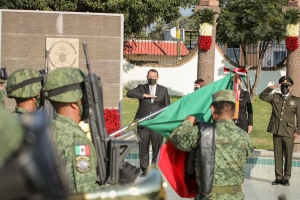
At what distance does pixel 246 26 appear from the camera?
27.4 metres

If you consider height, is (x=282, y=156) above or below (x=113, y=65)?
below

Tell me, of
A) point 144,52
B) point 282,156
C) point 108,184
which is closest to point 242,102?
point 282,156

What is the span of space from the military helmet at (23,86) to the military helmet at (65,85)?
1.22 m

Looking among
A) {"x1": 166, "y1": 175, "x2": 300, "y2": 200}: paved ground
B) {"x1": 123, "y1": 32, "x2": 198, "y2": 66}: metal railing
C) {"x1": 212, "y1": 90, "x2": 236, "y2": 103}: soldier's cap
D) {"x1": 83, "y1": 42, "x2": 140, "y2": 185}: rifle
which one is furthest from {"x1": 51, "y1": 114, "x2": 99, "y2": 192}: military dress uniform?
{"x1": 123, "y1": 32, "x2": 198, "y2": 66}: metal railing

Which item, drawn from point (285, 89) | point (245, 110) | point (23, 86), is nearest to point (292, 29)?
point (285, 89)

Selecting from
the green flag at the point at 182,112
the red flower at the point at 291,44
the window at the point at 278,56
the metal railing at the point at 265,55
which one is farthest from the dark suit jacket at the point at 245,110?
the window at the point at 278,56

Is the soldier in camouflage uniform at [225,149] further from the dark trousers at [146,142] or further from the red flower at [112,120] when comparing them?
the red flower at [112,120]

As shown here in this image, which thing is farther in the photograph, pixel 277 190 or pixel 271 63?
pixel 271 63

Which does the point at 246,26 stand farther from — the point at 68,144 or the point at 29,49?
the point at 68,144

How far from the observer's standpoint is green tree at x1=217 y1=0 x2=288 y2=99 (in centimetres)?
2658

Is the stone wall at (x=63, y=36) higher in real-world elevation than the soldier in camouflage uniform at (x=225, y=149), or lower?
higher

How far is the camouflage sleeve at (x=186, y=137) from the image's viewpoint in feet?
15.4

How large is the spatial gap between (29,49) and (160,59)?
21.1 meters

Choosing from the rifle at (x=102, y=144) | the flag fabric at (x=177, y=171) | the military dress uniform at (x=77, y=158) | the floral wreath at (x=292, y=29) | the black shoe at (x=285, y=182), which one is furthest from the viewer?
the floral wreath at (x=292, y=29)
